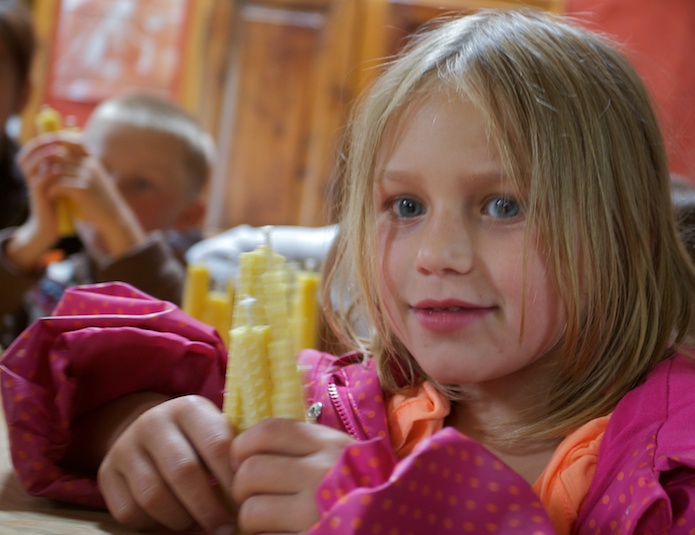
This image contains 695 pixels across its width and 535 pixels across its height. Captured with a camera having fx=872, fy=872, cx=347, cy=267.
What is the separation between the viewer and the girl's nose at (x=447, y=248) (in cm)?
64

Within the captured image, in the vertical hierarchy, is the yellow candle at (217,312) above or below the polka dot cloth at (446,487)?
below

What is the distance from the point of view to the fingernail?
0.56 m

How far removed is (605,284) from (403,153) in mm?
190

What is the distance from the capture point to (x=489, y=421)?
74 centimetres

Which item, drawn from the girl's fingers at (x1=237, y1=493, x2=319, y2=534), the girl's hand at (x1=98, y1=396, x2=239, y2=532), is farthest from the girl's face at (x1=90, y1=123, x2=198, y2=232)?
the girl's fingers at (x1=237, y1=493, x2=319, y2=534)

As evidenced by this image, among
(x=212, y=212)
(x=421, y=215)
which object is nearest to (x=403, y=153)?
(x=421, y=215)

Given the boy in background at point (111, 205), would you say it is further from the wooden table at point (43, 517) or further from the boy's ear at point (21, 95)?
the wooden table at point (43, 517)

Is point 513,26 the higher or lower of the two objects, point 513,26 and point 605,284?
the higher

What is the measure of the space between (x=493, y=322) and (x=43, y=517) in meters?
0.34

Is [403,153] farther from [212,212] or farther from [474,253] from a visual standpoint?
[212,212]

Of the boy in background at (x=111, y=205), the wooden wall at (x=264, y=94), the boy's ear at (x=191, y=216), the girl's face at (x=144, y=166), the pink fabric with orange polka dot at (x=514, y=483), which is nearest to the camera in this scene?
the pink fabric with orange polka dot at (x=514, y=483)

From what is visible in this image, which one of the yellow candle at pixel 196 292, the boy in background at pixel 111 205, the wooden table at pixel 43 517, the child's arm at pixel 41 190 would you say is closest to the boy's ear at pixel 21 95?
the boy in background at pixel 111 205

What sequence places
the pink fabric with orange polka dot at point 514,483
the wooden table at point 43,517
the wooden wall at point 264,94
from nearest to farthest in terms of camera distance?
the pink fabric with orange polka dot at point 514,483, the wooden table at point 43,517, the wooden wall at point 264,94

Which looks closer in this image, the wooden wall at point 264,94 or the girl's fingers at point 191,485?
the girl's fingers at point 191,485
